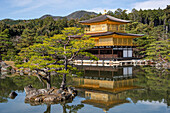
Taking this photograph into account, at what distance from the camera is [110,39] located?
114ft

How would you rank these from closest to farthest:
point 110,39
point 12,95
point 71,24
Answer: point 12,95
point 110,39
point 71,24

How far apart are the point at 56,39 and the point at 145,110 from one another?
7.53 meters

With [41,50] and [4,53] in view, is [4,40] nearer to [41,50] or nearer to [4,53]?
[4,53]

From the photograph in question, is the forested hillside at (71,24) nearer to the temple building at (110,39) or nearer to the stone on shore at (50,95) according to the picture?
the temple building at (110,39)

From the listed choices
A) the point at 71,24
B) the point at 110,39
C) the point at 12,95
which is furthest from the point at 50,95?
the point at 71,24

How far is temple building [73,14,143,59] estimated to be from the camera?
114 ft

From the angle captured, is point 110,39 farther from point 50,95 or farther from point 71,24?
point 71,24

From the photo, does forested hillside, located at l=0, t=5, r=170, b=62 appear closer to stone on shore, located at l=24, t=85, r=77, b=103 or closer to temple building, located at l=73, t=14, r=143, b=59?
temple building, located at l=73, t=14, r=143, b=59

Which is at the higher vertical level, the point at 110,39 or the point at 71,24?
the point at 71,24

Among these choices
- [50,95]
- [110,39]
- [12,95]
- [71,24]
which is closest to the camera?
[50,95]

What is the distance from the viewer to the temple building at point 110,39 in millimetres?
34688

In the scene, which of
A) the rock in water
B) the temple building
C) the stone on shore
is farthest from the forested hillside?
the stone on shore

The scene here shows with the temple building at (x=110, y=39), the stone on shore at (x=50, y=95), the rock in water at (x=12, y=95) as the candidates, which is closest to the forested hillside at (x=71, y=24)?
the temple building at (x=110, y=39)

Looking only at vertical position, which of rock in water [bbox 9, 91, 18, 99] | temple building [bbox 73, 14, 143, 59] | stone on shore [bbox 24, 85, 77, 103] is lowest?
rock in water [bbox 9, 91, 18, 99]
